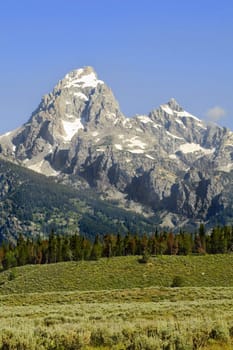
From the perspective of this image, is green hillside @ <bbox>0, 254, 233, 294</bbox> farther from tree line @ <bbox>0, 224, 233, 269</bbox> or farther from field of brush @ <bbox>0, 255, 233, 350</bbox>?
tree line @ <bbox>0, 224, 233, 269</bbox>

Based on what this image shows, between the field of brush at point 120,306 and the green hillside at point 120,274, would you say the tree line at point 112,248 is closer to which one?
the green hillside at point 120,274

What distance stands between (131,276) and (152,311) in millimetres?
76797

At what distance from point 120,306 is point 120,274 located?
71.1 meters

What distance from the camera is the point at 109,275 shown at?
114562 mm

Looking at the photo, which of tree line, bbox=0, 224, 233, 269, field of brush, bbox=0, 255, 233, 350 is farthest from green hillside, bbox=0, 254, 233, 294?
tree line, bbox=0, 224, 233, 269

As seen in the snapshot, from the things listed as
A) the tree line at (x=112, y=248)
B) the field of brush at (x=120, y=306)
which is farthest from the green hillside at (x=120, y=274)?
the tree line at (x=112, y=248)

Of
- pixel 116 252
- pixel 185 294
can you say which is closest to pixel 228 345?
pixel 185 294

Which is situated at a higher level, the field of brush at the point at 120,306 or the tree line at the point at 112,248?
the tree line at the point at 112,248

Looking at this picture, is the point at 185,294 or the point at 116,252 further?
the point at 116,252

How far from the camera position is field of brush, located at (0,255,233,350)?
19.6 metres

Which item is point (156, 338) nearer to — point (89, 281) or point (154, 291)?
point (154, 291)

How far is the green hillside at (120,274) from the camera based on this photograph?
107m

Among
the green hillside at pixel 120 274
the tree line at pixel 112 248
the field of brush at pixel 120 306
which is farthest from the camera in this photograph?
the tree line at pixel 112 248

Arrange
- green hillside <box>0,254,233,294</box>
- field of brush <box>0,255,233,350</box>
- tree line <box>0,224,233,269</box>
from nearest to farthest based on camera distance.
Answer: field of brush <box>0,255,233,350</box>
green hillside <box>0,254,233,294</box>
tree line <box>0,224,233,269</box>
